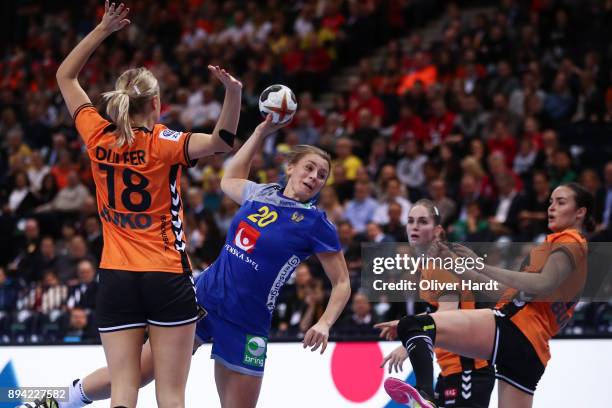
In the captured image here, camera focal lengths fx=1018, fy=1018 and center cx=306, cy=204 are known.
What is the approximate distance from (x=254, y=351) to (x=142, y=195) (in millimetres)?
1192

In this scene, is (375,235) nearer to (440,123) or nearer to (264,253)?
(440,123)

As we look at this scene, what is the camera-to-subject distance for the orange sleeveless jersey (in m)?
6.16

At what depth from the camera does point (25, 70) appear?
18.3 metres

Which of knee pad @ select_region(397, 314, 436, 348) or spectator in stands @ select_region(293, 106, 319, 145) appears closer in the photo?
knee pad @ select_region(397, 314, 436, 348)

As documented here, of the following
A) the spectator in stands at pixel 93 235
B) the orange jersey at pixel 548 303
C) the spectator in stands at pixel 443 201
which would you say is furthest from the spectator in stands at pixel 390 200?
the orange jersey at pixel 548 303

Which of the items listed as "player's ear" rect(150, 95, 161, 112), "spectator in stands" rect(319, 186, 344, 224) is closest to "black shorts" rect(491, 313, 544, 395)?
"player's ear" rect(150, 95, 161, 112)

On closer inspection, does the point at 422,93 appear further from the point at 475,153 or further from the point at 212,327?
the point at 212,327

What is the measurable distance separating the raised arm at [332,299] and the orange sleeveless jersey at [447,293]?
0.81m

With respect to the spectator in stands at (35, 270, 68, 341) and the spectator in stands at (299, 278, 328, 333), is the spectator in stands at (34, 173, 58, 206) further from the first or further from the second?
the spectator in stands at (299, 278, 328, 333)

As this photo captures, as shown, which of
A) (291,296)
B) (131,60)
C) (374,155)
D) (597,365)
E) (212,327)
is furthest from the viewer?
(131,60)

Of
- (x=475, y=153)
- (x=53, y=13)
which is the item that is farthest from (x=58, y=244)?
(x=53, y=13)

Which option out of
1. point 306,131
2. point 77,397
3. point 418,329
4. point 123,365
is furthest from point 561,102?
point 123,365

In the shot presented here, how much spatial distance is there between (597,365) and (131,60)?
39.2 feet

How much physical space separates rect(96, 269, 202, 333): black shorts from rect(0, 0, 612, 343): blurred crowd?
3.38m
